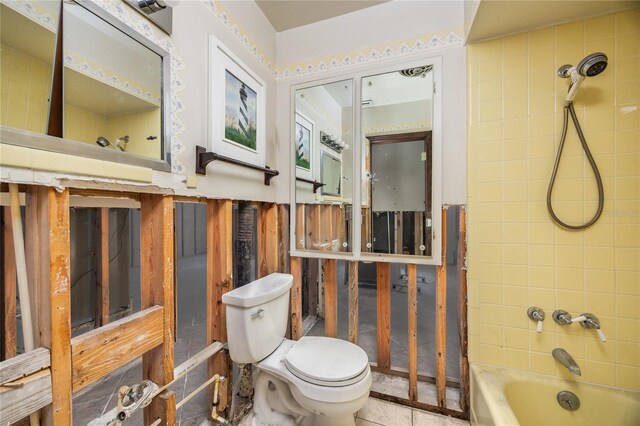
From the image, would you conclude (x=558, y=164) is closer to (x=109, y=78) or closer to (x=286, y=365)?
(x=286, y=365)

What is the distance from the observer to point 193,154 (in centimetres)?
130

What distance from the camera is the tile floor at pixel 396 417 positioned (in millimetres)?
1551

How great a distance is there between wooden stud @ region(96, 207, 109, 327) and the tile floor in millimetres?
1426

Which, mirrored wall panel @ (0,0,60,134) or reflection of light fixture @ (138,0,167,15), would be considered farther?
reflection of light fixture @ (138,0,167,15)

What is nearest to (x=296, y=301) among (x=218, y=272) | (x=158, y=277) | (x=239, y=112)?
(x=218, y=272)

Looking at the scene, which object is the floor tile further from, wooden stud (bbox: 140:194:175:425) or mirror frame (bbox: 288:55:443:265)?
wooden stud (bbox: 140:194:175:425)

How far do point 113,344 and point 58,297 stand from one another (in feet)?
0.82

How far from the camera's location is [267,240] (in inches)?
76.7

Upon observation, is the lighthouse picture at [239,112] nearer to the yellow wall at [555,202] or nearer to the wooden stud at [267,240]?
the wooden stud at [267,240]

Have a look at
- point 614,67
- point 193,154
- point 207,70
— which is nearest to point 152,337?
point 193,154

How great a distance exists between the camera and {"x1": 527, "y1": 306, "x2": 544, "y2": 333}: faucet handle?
1445 mm

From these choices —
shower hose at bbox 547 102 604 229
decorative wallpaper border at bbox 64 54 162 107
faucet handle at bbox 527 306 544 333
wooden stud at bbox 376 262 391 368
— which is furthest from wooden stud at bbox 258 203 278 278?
shower hose at bbox 547 102 604 229

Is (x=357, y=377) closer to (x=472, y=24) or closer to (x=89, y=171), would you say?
(x=89, y=171)

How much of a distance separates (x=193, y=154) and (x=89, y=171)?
1.60 feet
